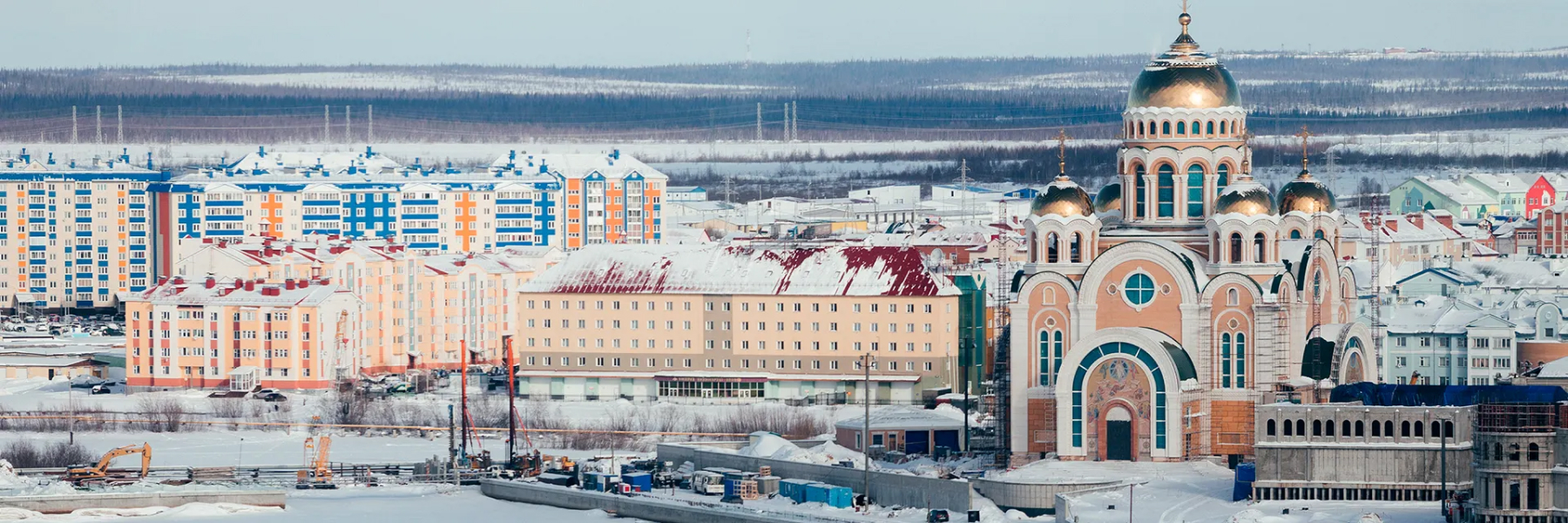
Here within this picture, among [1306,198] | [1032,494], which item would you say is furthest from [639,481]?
[1306,198]

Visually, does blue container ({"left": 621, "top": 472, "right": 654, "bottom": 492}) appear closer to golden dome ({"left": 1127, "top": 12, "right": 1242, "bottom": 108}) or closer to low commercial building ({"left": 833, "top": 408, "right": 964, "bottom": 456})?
low commercial building ({"left": 833, "top": 408, "right": 964, "bottom": 456})

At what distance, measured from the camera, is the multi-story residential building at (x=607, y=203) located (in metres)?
99.2

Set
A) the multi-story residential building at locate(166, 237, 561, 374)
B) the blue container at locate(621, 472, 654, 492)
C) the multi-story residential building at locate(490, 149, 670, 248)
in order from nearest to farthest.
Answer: the blue container at locate(621, 472, 654, 492), the multi-story residential building at locate(166, 237, 561, 374), the multi-story residential building at locate(490, 149, 670, 248)

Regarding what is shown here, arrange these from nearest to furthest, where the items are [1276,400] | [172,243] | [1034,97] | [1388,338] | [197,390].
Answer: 1. [1276,400]
2. [1388,338]
3. [197,390]
4. [172,243]
5. [1034,97]

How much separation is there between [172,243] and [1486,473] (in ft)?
191

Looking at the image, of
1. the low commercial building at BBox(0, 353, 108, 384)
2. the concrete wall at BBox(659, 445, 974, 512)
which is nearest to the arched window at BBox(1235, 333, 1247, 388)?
the concrete wall at BBox(659, 445, 974, 512)

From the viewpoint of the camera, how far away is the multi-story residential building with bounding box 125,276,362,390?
65688mm

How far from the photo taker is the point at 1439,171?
13500cm

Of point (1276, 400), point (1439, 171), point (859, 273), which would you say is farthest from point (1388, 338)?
point (1439, 171)

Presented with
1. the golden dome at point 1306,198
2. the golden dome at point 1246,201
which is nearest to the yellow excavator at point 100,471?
the golden dome at point 1246,201

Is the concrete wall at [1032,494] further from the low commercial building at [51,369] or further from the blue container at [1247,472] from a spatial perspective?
the low commercial building at [51,369]

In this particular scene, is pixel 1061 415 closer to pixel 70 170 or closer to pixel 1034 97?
pixel 70 170

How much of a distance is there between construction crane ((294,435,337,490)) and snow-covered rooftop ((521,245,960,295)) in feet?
34.4

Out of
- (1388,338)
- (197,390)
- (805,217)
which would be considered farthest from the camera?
(805,217)
